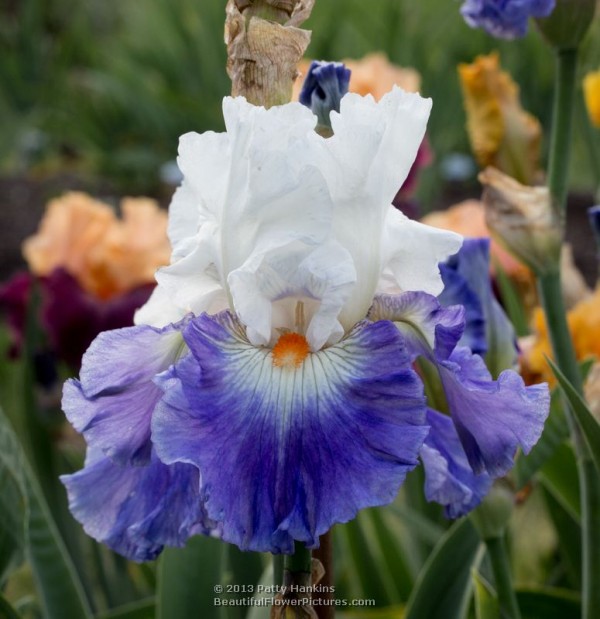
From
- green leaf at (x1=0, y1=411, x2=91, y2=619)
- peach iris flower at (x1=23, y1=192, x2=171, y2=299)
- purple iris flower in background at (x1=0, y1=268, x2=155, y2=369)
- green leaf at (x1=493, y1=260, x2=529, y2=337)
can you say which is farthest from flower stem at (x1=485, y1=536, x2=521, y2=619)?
peach iris flower at (x1=23, y1=192, x2=171, y2=299)

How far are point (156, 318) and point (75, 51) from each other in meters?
5.93

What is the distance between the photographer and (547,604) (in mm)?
1073

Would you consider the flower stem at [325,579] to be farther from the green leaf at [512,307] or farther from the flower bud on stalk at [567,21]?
the green leaf at [512,307]

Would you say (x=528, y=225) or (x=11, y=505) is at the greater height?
(x=528, y=225)

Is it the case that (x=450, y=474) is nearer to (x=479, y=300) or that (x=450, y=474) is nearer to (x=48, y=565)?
(x=479, y=300)

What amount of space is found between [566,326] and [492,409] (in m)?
0.31

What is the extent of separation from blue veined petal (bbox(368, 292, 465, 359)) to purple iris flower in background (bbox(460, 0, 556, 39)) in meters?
0.36

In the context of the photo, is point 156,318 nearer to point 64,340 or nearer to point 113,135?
point 64,340

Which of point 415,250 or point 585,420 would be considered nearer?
point 415,250

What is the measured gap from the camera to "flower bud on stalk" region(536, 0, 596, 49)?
0.85 meters

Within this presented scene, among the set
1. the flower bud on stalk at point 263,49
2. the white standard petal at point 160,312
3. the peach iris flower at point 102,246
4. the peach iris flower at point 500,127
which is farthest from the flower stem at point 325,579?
the peach iris flower at point 102,246

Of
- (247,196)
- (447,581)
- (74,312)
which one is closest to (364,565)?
(447,581)

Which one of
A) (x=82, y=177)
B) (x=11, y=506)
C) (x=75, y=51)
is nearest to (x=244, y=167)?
(x=11, y=506)

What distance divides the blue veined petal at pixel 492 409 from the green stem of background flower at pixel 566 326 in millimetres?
267
